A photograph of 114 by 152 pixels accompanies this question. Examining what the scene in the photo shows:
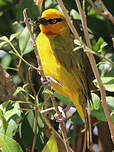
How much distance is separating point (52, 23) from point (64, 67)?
418mm

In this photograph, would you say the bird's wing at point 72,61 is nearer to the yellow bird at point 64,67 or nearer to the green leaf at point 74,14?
the yellow bird at point 64,67

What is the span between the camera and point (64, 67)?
208cm

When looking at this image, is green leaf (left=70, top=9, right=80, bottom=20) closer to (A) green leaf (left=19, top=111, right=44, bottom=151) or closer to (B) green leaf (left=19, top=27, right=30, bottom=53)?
(B) green leaf (left=19, top=27, right=30, bottom=53)

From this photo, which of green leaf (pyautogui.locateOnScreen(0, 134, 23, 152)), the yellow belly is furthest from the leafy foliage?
the yellow belly

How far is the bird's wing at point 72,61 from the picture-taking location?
204cm

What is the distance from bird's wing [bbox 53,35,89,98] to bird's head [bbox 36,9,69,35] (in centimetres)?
17

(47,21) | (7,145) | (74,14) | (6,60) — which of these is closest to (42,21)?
(47,21)

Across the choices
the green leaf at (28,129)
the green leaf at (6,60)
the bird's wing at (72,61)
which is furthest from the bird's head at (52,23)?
the green leaf at (28,129)

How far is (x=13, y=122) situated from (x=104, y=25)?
3.45 ft

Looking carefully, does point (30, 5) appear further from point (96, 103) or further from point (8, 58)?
point (96, 103)

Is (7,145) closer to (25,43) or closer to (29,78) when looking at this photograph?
(29,78)

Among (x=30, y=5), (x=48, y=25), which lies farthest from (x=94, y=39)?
(x=30, y=5)

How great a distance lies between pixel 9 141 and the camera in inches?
53.6

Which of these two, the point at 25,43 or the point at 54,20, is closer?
the point at 25,43
